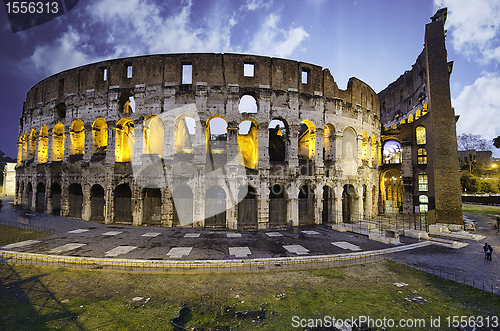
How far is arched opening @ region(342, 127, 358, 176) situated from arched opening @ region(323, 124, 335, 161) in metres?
1.58

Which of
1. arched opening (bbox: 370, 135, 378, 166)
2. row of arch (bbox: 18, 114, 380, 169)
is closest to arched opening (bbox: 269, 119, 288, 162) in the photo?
row of arch (bbox: 18, 114, 380, 169)

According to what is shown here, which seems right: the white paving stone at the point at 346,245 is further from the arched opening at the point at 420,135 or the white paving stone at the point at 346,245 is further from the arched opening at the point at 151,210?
the arched opening at the point at 420,135

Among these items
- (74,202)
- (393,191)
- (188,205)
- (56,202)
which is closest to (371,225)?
(188,205)

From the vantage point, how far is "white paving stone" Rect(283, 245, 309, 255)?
10.7 meters

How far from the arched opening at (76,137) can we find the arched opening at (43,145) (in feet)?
16.9

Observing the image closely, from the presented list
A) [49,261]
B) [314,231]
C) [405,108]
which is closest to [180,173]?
[49,261]

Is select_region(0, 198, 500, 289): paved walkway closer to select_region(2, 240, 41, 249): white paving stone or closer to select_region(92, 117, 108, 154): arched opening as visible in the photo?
select_region(2, 240, 41, 249): white paving stone

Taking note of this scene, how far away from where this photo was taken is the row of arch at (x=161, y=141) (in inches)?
699

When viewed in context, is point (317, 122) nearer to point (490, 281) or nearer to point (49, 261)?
point (490, 281)

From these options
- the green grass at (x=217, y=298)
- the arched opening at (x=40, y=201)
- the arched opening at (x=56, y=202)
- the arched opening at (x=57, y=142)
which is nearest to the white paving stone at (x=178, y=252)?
the green grass at (x=217, y=298)

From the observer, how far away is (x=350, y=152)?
20.5 meters

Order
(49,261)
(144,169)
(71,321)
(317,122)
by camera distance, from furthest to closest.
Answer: (317,122) < (144,169) < (49,261) < (71,321)

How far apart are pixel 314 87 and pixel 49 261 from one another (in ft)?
67.4

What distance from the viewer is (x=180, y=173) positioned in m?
16.2
